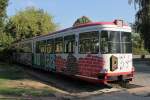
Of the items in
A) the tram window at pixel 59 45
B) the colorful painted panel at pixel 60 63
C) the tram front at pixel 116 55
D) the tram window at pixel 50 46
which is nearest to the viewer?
the tram front at pixel 116 55

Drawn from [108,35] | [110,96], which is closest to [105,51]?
[108,35]

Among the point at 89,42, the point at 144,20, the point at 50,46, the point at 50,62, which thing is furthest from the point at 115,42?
the point at 144,20

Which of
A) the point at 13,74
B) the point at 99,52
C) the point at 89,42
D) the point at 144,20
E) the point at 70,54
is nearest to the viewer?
the point at 99,52

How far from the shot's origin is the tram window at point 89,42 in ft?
70.6

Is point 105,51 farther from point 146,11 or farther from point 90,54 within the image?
point 146,11

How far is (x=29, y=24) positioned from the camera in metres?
75.1

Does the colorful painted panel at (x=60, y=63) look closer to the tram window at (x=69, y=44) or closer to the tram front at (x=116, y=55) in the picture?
the tram window at (x=69, y=44)

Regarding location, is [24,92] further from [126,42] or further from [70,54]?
[126,42]

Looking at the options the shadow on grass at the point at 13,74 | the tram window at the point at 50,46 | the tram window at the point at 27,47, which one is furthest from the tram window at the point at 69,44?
the tram window at the point at 27,47

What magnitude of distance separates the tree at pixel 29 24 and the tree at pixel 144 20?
26896 mm

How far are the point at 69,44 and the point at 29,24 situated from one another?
168ft

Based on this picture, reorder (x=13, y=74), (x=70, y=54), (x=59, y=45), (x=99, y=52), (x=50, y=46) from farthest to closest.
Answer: (x=13, y=74)
(x=50, y=46)
(x=59, y=45)
(x=70, y=54)
(x=99, y=52)

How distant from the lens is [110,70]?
21.2 meters

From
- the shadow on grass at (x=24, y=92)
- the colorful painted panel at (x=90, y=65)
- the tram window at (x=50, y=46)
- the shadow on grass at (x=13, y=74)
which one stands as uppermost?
the tram window at (x=50, y=46)
